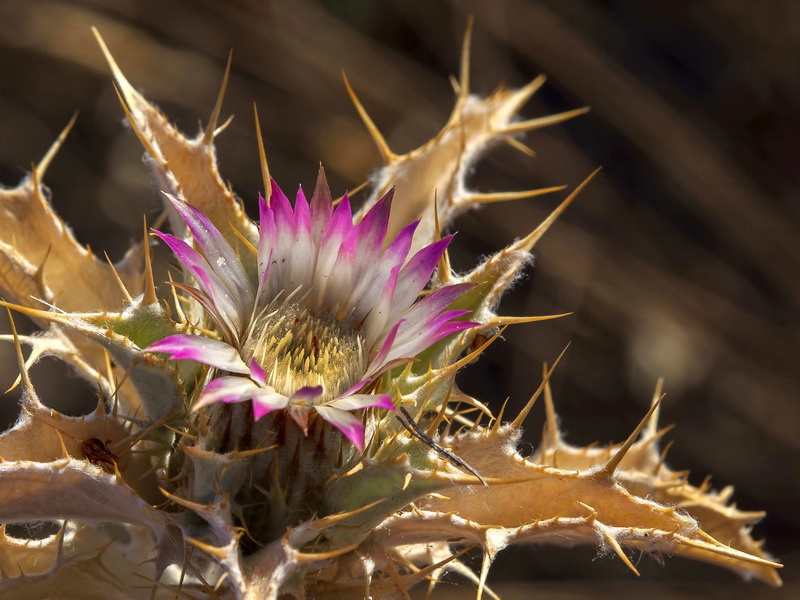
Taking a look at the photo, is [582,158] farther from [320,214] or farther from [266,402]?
[266,402]

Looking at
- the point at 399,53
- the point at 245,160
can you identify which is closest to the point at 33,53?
the point at 245,160

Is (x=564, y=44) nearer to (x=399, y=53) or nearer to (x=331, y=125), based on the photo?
(x=399, y=53)

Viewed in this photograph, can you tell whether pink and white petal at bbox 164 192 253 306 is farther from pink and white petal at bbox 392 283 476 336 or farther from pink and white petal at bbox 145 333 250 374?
pink and white petal at bbox 392 283 476 336

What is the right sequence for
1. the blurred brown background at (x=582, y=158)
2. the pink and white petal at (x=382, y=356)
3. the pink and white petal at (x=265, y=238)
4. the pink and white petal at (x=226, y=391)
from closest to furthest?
the pink and white petal at (x=226, y=391) → the pink and white petal at (x=382, y=356) → the pink and white petal at (x=265, y=238) → the blurred brown background at (x=582, y=158)

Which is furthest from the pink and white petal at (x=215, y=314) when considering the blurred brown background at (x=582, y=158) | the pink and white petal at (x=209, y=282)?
the blurred brown background at (x=582, y=158)

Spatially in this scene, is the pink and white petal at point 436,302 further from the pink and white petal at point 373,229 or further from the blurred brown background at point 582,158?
the blurred brown background at point 582,158
